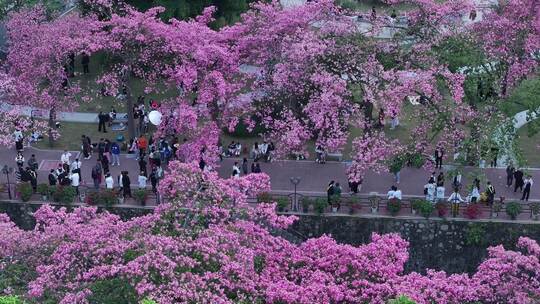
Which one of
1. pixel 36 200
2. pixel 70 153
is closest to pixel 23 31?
pixel 70 153

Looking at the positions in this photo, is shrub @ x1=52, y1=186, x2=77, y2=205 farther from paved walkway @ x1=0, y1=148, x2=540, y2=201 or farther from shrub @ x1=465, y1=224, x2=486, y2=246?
shrub @ x1=465, y1=224, x2=486, y2=246

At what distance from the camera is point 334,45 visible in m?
28.6

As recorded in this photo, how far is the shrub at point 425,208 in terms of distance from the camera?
27.2 m

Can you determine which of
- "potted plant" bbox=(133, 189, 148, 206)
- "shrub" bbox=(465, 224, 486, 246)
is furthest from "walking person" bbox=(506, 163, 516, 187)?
"potted plant" bbox=(133, 189, 148, 206)

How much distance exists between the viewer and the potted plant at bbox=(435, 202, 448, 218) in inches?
1077

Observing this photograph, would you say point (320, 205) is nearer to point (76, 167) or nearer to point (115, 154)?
point (115, 154)

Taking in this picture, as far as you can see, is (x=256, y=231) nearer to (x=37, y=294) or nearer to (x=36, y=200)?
(x=37, y=294)

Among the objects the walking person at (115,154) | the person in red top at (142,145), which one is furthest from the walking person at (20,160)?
the person in red top at (142,145)

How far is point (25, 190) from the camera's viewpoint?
28281 millimetres

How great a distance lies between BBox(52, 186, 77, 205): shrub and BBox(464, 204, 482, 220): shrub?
13.8m

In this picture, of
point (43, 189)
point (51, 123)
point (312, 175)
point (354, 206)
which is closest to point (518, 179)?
point (354, 206)

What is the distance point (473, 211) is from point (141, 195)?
11576 mm

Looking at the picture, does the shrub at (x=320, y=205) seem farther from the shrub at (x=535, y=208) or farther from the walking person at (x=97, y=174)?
the walking person at (x=97, y=174)

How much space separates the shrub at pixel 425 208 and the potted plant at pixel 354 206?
2.09m
